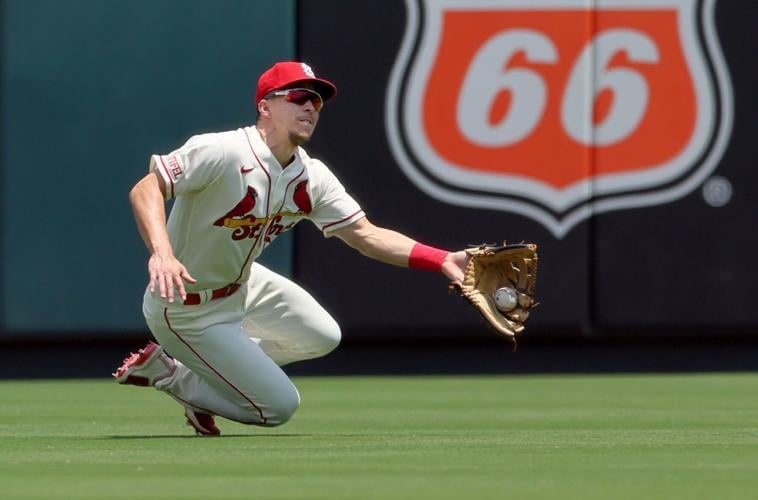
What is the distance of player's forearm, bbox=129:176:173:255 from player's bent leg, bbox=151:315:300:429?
0.84 meters

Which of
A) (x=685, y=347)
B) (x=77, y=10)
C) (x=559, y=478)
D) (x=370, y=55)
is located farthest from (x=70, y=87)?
(x=559, y=478)

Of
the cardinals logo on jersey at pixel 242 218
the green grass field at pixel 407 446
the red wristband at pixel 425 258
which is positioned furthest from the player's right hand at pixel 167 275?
the red wristband at pixel 425 258

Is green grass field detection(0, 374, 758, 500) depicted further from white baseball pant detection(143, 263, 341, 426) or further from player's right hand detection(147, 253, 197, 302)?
player's right hand detection(147, 253, 197, 302)

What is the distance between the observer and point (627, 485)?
509cm

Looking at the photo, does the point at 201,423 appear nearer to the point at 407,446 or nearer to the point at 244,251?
the point at 244,251

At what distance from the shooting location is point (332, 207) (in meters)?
7.32

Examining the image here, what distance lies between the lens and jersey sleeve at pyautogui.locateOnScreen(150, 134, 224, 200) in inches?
261

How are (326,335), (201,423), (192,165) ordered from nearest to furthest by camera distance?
(192,165), (201,423), (326,335)

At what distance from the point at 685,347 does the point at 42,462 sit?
753 centimetres

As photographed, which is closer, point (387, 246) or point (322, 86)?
point (322, 86)

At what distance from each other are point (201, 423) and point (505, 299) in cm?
133

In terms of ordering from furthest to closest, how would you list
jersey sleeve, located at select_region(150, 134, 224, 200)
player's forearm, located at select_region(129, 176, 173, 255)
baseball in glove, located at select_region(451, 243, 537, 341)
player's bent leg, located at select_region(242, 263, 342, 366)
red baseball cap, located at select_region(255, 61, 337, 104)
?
player's bent leg, located at select_region(242, 263, 342, 366), baseball in glove, located at select_region(451, 243, 537, 341), red baseball cap, located at select_region(255, 61, 337, 104), jersey sleeve, located at select_region(150, 134, 224, 200), player's forearm, located at select_region(129, 176, 173, 255)

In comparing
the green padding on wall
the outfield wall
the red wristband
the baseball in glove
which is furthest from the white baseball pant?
the outfield wall

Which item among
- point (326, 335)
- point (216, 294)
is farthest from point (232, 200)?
point (326, 335)
